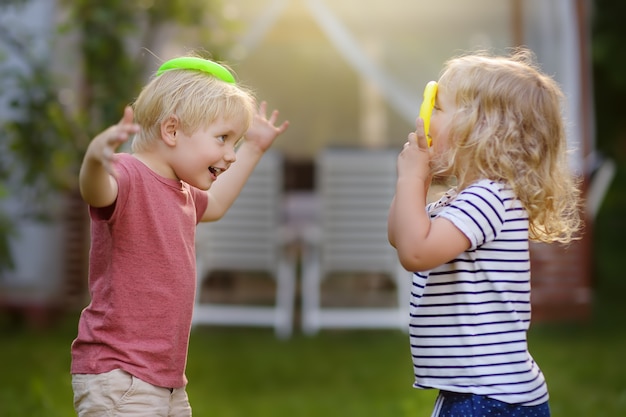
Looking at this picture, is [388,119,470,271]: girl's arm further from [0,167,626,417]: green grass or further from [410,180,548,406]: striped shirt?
[0,167,626,417]: green grass

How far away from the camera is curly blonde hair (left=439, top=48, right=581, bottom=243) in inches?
78.6

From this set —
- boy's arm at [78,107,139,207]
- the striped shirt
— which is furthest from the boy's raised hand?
the striped shirt

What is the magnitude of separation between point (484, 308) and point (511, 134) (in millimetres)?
352

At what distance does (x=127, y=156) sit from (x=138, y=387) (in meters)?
0.47

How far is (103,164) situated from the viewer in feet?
5.88

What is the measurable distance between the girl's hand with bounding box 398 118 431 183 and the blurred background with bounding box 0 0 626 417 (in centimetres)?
88

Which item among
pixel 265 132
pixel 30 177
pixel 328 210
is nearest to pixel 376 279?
pixel 328 210

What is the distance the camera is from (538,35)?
6.19 meters

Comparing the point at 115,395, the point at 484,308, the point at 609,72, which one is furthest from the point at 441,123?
the point at 609,72

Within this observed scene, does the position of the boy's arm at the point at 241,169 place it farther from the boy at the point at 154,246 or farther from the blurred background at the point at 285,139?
the blurred background at the point at 285,139

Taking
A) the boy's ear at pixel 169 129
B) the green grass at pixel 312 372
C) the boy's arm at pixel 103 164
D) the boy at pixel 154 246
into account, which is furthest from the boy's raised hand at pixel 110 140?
the green grass at pixel 312 372

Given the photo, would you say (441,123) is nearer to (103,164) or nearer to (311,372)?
(103,164)

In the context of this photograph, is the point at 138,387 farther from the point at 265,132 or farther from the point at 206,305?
the point at 206,305

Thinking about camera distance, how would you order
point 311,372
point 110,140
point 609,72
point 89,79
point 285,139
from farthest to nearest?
1. point 609,72
2. point 285,139
3. point 311,372
4. point 89,79
5. point 110,140
